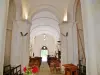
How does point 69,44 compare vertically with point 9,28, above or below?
below

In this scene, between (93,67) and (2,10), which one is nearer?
(93,67)

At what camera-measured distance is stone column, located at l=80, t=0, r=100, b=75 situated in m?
2.99

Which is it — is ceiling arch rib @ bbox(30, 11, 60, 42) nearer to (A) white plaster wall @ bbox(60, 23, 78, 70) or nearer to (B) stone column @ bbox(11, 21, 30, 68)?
(A) white plaster wall @ bbox(60, 23, 78, 70)

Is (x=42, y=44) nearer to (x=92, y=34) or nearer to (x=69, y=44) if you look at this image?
(x=69, y=44)

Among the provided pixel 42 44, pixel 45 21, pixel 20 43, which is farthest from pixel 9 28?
pixel 42 44

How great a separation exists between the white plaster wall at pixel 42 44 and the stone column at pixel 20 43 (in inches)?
604

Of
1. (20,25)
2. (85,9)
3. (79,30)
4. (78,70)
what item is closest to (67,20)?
(79,30)

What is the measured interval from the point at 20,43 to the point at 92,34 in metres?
5.45

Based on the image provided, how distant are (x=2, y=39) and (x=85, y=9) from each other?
219 centimetres

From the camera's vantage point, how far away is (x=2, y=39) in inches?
122

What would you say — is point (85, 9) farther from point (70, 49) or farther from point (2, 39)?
point (70, 49)

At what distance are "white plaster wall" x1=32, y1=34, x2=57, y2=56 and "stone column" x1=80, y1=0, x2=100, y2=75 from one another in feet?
66.5

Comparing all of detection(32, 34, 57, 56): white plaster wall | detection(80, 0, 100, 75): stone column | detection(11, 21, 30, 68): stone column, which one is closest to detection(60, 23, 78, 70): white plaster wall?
detection(11, 21, 30, 68): stone column

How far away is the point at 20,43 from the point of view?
25.6 ft
